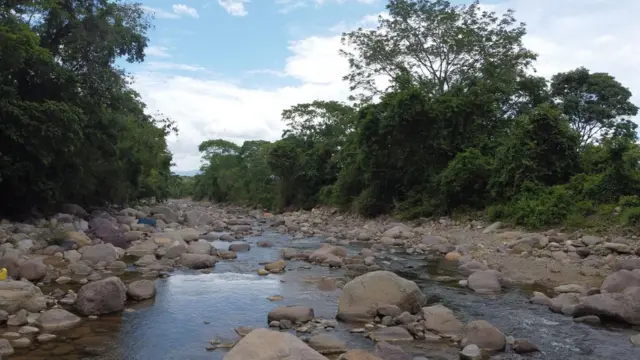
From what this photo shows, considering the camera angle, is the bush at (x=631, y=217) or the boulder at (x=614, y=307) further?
the bush at (x=631, y=217)

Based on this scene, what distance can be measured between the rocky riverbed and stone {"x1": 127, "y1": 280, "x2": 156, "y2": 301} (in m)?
0.03

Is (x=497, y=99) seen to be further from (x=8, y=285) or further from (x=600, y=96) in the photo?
(x=8, y=285)

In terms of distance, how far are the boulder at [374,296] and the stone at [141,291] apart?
3410 mm

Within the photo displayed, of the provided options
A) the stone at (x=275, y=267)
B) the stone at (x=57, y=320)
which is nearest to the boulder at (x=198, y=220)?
the stone at (x=275, y=267)

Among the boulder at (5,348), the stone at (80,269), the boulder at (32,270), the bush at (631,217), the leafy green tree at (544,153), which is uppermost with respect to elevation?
the leafy green tree at (544,153)

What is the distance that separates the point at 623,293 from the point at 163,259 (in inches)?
396

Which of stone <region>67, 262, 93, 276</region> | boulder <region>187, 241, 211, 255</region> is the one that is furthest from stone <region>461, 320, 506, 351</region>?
boulder <region>187, 241, 211, 255</region>

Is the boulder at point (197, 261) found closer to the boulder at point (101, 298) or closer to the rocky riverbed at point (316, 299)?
the rocky riverbed at point (316, 299)

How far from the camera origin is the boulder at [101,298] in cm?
750

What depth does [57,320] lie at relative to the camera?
271 inches

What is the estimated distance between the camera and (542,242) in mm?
13289

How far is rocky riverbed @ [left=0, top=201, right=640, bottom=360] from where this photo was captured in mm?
6277

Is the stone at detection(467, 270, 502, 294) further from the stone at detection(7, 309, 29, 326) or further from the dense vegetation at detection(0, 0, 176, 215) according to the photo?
the dense vegetation at detection(0, 0, 176, 215)

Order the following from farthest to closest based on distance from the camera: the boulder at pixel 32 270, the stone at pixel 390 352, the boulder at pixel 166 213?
the boulder at pixel 166 213 < the boulder at pixel 32 270 < the stone at pixel 390 352
